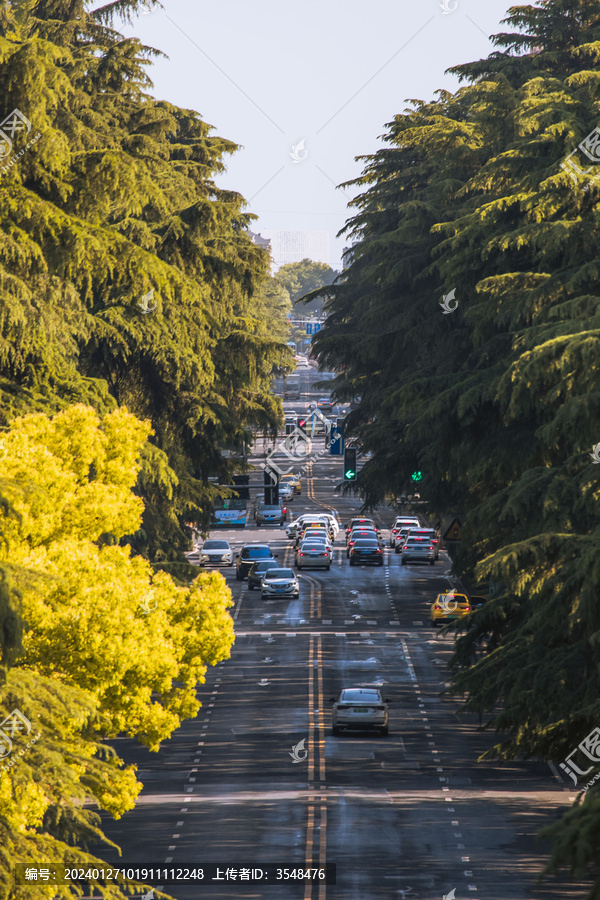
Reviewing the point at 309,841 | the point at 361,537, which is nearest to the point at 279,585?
the point at 361,537

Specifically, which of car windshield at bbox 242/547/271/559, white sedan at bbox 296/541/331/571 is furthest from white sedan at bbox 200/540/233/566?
white sedan at bbox 296/541/331/571

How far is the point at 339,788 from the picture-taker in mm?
27047

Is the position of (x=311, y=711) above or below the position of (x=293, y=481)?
below

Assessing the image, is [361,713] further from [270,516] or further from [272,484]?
[270,516]

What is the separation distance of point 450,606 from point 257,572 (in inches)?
508

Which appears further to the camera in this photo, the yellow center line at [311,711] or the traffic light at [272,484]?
the traffic light at [272,484]
